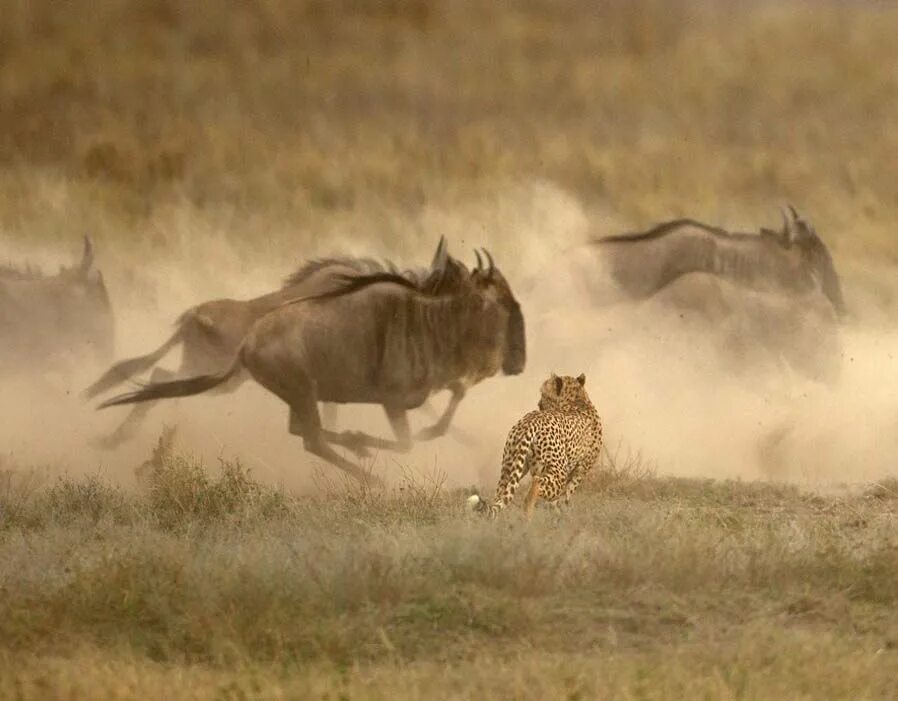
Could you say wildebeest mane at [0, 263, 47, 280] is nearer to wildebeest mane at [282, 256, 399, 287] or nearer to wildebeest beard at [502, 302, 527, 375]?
wildebeest mane at [282, 256, 399, 287]

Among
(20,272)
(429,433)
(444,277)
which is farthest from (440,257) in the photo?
(20,272)

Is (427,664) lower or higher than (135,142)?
lower

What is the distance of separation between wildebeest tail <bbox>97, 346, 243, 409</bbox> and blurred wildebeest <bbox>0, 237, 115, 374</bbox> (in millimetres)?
378

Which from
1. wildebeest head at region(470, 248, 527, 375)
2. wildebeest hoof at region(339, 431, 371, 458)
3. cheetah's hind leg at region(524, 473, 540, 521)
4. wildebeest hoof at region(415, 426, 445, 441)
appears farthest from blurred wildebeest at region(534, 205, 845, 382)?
cheetah's hind leg at region(524, 473, 540, 521)

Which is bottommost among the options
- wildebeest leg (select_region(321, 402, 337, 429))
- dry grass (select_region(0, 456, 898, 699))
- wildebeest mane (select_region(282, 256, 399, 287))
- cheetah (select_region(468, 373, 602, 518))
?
dry grass (select_region(0, 456, 898, 699))

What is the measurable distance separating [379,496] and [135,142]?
137 inches

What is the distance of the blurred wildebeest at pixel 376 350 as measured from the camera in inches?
524

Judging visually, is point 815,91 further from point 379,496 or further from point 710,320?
point 379,496

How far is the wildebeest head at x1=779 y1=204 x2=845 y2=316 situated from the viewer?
14.2 metres

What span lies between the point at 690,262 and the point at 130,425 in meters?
4.24

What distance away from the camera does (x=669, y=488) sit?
12672 mm

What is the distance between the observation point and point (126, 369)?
13312 mm

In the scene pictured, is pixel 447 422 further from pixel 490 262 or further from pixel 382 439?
pixel 490 262

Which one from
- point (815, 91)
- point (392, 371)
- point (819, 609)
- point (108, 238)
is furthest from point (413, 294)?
point (819, 609)
